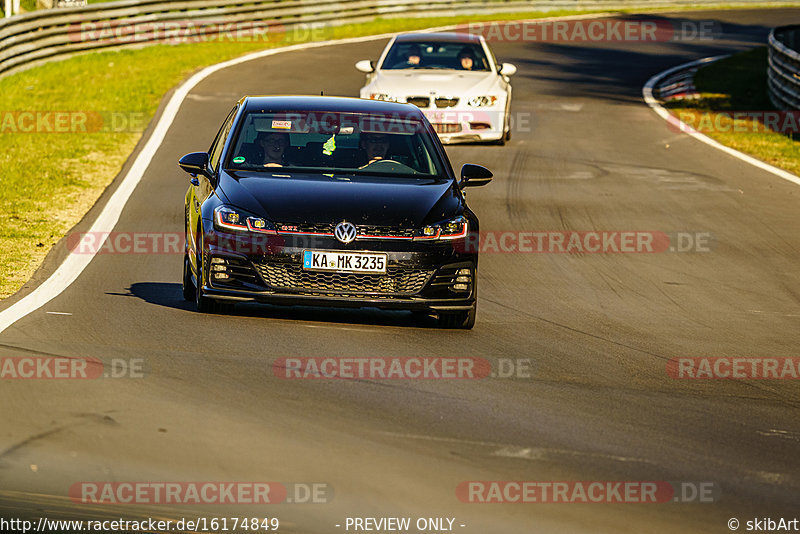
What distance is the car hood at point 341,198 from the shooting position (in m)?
9.13

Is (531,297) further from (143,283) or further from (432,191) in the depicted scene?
(143,283)

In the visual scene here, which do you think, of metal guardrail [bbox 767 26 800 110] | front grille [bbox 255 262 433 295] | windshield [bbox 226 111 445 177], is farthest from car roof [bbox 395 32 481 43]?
front grille [bbox 255 262 433 295]

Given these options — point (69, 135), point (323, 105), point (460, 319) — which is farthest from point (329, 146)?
point (69, 135)

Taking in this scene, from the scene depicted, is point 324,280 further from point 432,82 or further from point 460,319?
point 432,82

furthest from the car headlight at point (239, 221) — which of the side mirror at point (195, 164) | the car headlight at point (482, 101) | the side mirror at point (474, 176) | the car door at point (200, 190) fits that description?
the car headlight at point (482, 101)

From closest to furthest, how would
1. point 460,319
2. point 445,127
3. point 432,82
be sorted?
point 460,319, point 445,127, point 432,82

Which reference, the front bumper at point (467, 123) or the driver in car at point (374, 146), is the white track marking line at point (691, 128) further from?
the driver in car at point (374, 146)

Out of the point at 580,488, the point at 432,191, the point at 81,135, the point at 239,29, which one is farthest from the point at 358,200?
the point at 239,29

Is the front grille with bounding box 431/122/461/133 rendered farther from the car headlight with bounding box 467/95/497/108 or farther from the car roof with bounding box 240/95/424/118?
the car roof with bounding box 240/95/424/118

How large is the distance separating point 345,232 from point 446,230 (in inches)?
29.4

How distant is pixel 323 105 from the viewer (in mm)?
10789

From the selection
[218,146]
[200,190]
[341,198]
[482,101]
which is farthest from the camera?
[482,101]

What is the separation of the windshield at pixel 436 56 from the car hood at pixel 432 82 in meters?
0.37

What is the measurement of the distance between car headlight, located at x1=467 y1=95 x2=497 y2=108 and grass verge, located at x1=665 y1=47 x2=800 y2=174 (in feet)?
13.2
